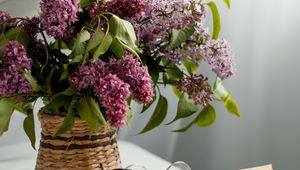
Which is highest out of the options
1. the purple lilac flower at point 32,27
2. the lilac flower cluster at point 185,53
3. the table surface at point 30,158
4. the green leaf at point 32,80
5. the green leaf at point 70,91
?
the purple lilac flower at point 32,27

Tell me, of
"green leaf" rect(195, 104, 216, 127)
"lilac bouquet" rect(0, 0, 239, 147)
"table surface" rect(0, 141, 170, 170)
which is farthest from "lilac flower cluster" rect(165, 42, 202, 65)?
"table surface" rect(0, 141, 170, 170)

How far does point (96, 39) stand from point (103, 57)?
0.20 ft

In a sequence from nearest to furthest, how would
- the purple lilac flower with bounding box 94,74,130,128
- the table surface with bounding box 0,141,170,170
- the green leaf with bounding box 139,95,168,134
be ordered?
the purple lilac flower with bounding box 94,74,130,128
the green leaf with bounding box 139,95,168,134
the table surface with bounding box 0,141,170,170

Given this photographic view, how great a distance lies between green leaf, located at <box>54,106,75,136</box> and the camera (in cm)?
69

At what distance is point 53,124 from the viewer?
2.44ft

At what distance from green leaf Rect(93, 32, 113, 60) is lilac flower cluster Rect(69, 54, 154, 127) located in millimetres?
21

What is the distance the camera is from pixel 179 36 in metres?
0.72

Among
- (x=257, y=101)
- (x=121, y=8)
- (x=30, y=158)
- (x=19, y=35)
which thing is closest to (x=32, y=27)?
(x=19, y=35)

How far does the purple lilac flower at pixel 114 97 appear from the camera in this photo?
61 cm

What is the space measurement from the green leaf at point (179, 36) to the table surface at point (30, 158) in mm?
449

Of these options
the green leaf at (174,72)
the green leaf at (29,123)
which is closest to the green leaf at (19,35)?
the green leaf at (29,123)

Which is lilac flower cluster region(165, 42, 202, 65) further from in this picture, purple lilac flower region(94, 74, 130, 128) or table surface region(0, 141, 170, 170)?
table surface region(0, 141, 170, 170)

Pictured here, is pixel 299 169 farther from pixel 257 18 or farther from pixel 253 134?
pixel 257 18

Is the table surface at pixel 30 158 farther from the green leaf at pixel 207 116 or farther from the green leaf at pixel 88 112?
the green leaf at pixel 88 112
